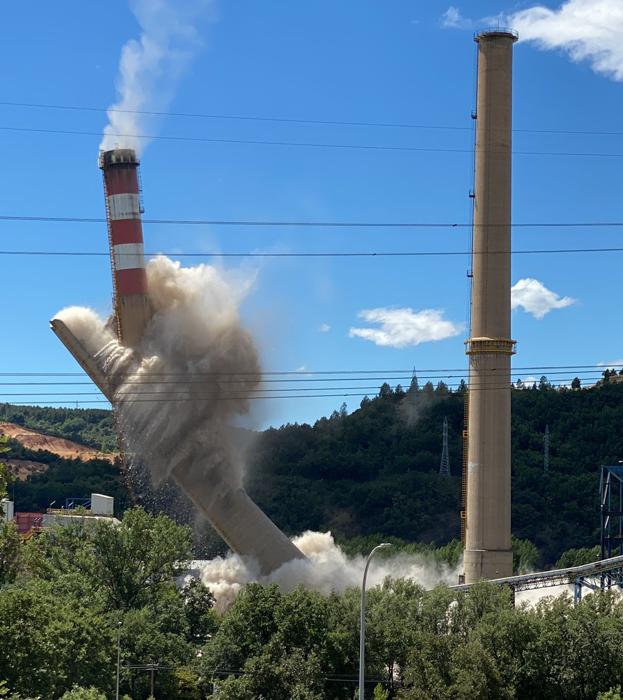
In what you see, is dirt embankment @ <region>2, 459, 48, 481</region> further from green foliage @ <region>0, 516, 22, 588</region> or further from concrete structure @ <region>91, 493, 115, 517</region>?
green foliage @ <region>0, 516, 22, 588</region>

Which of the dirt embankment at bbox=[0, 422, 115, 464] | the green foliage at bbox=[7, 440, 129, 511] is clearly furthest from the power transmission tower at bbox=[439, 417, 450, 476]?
the dirt embankment at bbox=[0, 422, 115, 464]

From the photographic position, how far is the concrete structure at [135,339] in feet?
176

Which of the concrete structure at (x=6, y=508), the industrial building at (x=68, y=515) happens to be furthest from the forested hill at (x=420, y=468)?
the concrete structure at (x=6, y=508)

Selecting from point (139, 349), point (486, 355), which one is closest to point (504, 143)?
point (486, 355)

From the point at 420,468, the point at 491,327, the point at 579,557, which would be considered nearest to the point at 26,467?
the point at 420,468

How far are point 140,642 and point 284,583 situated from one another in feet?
38.1

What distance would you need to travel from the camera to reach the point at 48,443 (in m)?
176

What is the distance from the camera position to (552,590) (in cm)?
6712

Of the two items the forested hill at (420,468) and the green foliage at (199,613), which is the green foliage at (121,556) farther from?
the forested hill at (420,468)

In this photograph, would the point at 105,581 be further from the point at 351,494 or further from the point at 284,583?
the point at 351,494

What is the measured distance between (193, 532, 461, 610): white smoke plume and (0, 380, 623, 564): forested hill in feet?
133

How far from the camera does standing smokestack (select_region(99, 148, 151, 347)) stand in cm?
5353

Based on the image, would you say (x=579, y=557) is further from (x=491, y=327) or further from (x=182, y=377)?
(x=182, y=377)

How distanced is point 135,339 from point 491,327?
727 inches
